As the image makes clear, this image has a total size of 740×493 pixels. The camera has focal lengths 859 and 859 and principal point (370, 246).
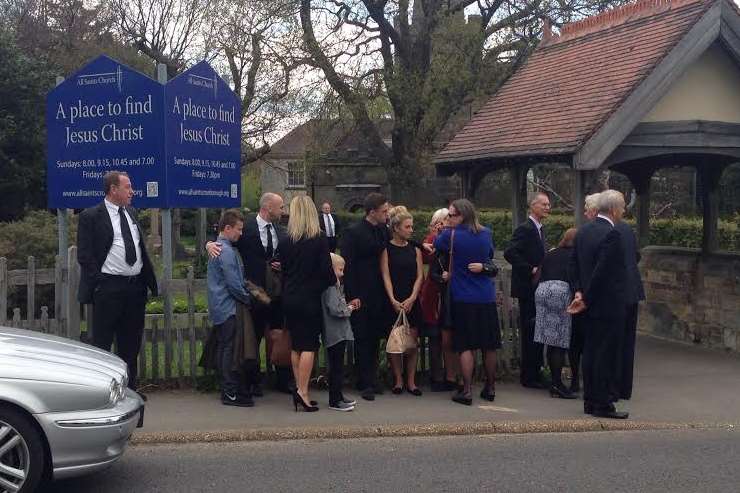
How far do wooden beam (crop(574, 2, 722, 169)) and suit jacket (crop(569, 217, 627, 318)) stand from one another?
173 cm

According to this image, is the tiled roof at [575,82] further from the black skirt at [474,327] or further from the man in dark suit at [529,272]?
the black skirt at [474,327]

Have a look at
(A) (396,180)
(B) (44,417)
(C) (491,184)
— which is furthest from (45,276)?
(C) (491,184)

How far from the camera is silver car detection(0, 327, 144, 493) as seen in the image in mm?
4746

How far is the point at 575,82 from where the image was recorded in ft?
34.6

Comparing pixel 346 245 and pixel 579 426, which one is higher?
pixel 346 245

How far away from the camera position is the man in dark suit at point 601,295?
727cm

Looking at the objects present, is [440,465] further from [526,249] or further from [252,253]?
[526,249]

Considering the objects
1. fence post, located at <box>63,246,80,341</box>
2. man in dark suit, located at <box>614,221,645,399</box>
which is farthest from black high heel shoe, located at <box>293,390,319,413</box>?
man in dark suit, located at <box>614,221,645,399</box>

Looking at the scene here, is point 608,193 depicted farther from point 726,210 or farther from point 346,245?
point 726,210

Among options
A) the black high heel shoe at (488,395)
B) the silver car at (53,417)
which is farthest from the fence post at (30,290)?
the black high heel shoe at (488,395)

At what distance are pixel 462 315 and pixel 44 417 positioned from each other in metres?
4.06

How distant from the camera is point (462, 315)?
7.85 meters

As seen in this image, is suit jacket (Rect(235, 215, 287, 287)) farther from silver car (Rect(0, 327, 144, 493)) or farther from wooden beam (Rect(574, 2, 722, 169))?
wooden beam (Rect(574, 2, 722, 169))

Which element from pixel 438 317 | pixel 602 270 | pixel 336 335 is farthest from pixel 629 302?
pixel 336 335
